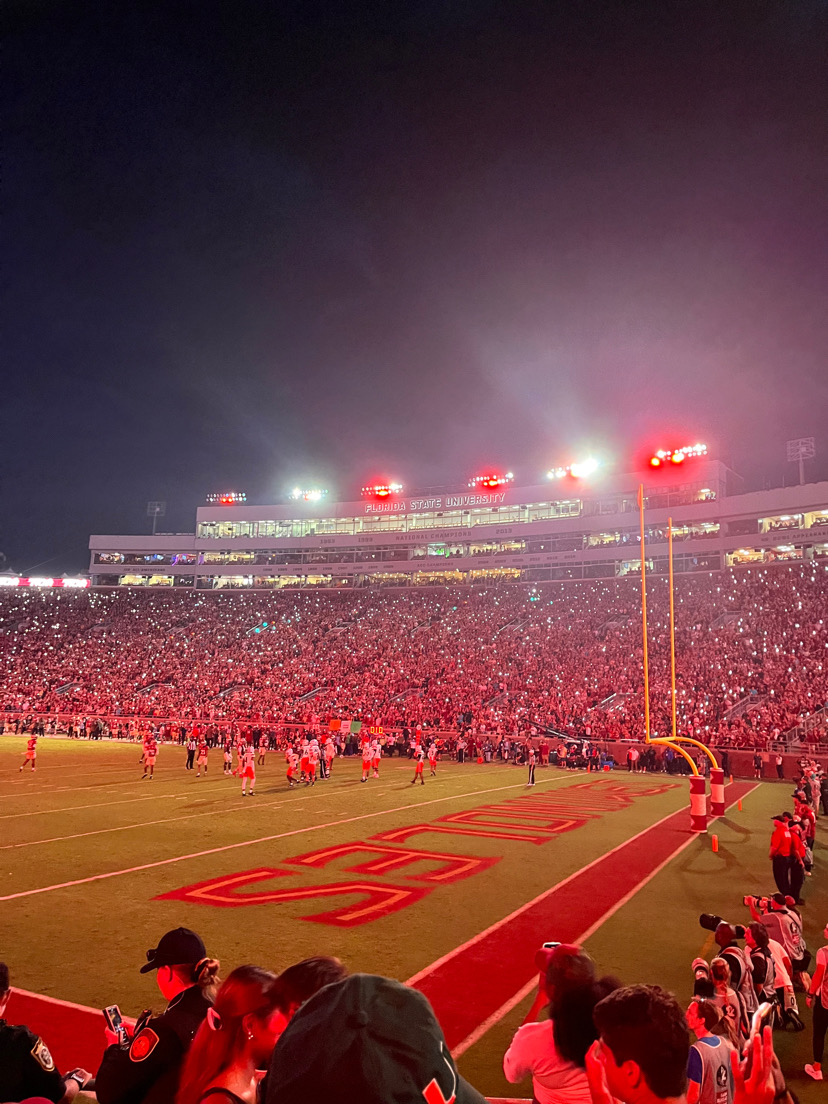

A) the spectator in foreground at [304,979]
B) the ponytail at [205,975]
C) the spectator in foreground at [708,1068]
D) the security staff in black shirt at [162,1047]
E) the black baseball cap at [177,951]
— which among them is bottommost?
the spectator in foreground at [708,1068]

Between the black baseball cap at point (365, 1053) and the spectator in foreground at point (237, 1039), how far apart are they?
4.21 feet

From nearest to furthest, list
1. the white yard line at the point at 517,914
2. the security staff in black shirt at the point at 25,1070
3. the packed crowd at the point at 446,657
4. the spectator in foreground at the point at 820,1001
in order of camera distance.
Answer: the security staff in black shirt at the point at 25,1070 < the spectator in foreground at the point at 820,1001 < the white yard line at the point at 517,914 < the packed crowd at the point at 446,657

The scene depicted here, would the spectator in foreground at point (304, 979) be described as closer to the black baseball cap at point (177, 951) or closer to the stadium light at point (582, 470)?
the black baseball cap at point (177, 951)

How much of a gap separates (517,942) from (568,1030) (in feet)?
22.8

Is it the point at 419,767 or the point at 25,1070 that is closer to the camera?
the point at 25,1070

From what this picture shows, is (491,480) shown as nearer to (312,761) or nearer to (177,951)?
(312,761)

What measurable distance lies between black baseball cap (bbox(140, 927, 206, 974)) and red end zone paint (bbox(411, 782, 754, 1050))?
420 centimetres

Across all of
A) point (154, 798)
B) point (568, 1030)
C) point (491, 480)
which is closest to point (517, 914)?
point (568, 1030)

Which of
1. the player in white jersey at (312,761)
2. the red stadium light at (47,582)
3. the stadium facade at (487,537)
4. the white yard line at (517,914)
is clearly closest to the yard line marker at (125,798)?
the player in white jersey at (312,761)

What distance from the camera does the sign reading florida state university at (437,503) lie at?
219 ft

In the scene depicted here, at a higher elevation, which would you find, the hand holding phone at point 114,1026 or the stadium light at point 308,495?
the stadium light at point 308,495

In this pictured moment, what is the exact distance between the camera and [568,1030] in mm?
3162

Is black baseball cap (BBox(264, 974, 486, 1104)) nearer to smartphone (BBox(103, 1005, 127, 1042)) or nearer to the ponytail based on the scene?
the ponytail

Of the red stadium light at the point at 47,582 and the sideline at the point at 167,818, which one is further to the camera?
the red stadium light at the point at 47,582
